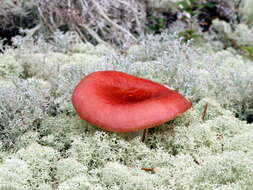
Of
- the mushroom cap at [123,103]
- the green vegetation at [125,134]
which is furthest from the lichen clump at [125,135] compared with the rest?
the mushroom cap at [123,103]

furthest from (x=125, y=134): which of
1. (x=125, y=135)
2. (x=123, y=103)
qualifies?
(x=123, y=103)

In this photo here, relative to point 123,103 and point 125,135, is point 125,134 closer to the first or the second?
point 125,135

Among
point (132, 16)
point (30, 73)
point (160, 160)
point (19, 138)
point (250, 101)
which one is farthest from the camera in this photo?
point (132, 16)

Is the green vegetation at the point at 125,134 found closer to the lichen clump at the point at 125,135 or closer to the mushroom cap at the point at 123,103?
the lichen clump at the point at 125,135

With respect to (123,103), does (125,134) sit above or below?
below

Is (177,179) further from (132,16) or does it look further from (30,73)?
(132,16)

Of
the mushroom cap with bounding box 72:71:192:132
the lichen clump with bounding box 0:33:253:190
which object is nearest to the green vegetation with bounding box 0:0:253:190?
the lichen clump with bounding box 0:33:253:190

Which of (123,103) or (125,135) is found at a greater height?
(123,103)

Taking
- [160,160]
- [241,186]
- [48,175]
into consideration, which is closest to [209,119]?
[160,160]
